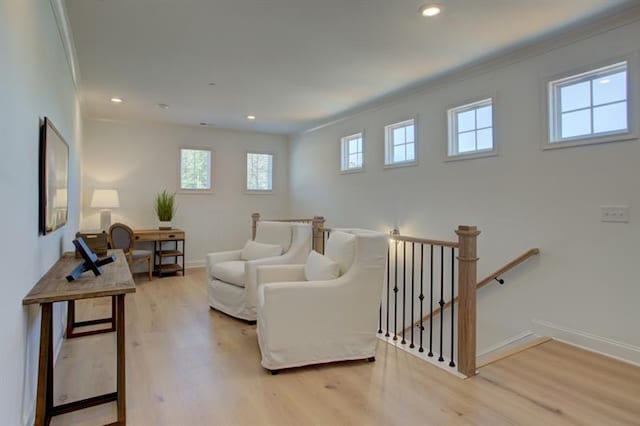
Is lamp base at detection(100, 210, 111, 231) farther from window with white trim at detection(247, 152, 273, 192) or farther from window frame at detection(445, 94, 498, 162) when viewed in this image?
window frame at detection(445, 94, 498, 162)

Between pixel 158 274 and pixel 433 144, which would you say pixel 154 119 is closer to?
pixel 158 274

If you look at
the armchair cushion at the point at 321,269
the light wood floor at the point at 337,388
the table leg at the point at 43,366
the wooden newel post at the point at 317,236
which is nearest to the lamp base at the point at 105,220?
the light wood floor at the point at 337,388

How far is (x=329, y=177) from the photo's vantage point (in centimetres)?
646

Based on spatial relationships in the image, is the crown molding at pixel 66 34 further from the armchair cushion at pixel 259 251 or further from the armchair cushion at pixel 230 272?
the armchair cushion at pixel 259 251

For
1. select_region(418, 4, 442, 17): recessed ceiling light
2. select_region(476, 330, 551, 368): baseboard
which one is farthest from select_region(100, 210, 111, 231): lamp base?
select_region(476, 330, 551, 368): baseboard

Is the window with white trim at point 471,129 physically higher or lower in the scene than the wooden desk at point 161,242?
higher

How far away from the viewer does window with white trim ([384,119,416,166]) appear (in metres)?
4.82

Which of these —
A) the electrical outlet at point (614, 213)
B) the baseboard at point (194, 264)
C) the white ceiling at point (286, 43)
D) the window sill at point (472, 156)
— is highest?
the white ceiling at point (286, 43)

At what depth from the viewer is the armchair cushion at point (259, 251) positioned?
413 cm

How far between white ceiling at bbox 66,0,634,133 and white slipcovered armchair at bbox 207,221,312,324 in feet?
5.73

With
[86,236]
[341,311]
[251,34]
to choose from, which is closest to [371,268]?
[341,311]

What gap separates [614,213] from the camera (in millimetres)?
2854

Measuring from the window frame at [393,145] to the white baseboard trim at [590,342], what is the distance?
Result: 2283 mm

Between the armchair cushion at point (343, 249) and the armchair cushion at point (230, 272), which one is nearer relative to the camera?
the armchair cushion at point (343, 249)
